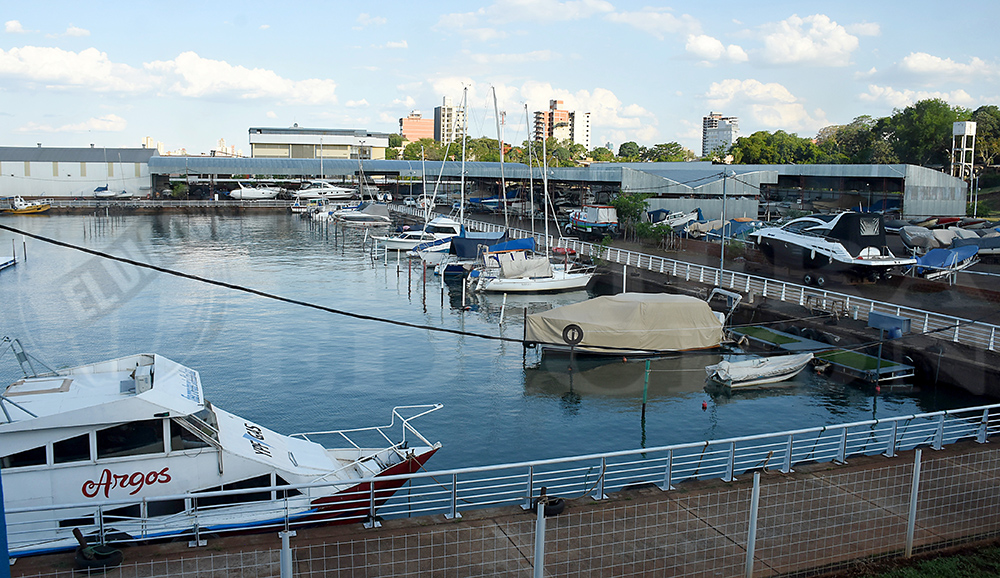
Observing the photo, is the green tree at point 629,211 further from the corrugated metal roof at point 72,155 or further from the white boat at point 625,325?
the corrugated metal roof at point 72,155

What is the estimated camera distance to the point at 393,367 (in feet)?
92.0

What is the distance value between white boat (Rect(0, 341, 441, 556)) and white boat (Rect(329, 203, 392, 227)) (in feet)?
233

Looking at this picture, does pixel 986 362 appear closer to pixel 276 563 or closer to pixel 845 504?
pixel 845 504

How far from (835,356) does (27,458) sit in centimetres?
2574

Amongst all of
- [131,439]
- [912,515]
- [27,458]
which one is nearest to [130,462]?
[131,439]

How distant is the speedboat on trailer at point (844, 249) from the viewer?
35188 millimetres

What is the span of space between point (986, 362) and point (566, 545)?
20.3m

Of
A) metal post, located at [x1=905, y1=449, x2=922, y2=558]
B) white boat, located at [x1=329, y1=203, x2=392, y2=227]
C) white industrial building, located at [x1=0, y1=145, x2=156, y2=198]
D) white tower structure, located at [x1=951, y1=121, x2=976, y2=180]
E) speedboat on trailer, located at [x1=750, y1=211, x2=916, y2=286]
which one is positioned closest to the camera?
metal post, located at [x1=905, y1=449, x2=922, y2=558]

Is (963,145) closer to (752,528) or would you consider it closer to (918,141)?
(918,141)

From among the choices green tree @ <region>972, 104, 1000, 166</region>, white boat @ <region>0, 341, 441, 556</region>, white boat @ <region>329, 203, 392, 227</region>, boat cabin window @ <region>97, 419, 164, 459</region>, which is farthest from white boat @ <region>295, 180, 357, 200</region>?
boat cabin window @ <region>97, 419, 164, 459</region>

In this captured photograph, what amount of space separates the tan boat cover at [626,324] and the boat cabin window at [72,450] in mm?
17317

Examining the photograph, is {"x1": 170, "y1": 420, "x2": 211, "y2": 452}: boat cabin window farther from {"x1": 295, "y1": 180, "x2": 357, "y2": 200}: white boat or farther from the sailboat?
{"x1": 295, "y1": 180, "x2": 357, "y2": 200}: white boat

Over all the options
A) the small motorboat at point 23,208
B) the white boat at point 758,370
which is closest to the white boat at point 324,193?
the small motorboat at point 23,208

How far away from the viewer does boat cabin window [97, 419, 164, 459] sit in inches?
469
